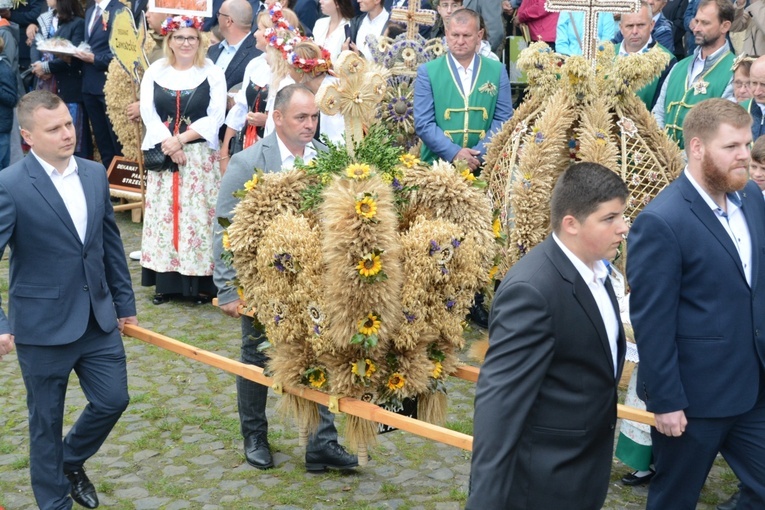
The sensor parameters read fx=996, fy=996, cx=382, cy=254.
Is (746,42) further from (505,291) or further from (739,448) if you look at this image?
(505,291)

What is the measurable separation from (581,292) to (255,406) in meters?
2.98

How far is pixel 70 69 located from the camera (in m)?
12.8

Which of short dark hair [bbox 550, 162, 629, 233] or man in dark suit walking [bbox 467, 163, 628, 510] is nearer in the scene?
man in dark suit walking [bbox 467, 163, 628, 510]

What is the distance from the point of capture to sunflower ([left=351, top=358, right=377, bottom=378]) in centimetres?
457

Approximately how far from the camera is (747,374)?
4297mm

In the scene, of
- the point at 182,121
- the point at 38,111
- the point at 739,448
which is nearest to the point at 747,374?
the point at 739,448

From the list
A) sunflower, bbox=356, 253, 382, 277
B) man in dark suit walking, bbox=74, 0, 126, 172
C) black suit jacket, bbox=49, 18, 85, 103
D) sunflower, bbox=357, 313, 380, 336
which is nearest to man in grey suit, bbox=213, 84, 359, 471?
sunflower, bbox=357, 313, 380, 336

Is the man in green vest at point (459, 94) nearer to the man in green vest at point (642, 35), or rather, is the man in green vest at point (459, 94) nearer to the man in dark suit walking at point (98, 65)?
the man in green vest at point (642, 35)

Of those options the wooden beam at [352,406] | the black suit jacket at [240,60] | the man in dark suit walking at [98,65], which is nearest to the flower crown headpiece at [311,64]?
the wooden beam at [352,406]

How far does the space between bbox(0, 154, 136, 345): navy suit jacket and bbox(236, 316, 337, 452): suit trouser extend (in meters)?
0.93

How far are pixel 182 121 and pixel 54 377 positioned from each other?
13.9 feet

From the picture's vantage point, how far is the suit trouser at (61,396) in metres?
5.18

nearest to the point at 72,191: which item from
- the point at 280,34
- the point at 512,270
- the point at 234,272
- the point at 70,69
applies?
the point at 234,272

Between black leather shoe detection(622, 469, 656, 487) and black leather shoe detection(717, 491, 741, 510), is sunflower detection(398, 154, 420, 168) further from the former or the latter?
black leather shoe detection(717, 491, 741, 510)
